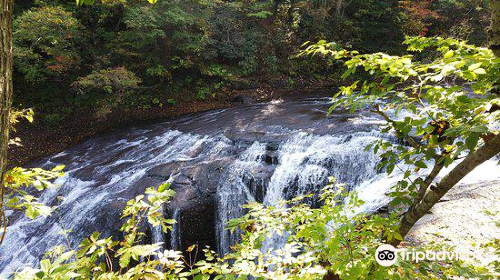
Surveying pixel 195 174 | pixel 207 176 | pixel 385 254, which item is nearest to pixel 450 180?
pixel 385 254

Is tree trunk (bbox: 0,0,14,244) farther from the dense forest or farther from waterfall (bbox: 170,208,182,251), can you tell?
waterfall (bbox: 170,208,182,251)

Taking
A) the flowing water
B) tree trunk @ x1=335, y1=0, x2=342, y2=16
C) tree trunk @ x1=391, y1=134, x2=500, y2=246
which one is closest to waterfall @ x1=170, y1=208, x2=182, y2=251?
the flowing water

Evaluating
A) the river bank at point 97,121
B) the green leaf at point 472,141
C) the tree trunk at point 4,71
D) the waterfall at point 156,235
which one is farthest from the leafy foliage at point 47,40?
the green leaf at point 472,141

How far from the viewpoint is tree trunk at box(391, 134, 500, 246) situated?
5.02 feet

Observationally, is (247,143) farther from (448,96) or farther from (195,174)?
(448,96)

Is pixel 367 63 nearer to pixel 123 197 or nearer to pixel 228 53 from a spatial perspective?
pixel 123 197

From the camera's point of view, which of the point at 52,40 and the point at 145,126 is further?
the point at 145,126

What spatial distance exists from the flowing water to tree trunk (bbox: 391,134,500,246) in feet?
12.7

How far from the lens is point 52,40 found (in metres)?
10.5

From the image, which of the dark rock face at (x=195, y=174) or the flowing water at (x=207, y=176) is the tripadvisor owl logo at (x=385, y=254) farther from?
the dark rock face at (x=195, y=174)

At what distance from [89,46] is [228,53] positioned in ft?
20.6

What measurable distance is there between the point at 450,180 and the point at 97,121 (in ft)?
43.1

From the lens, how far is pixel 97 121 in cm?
1222

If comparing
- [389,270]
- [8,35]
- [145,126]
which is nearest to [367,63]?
[389,270]
